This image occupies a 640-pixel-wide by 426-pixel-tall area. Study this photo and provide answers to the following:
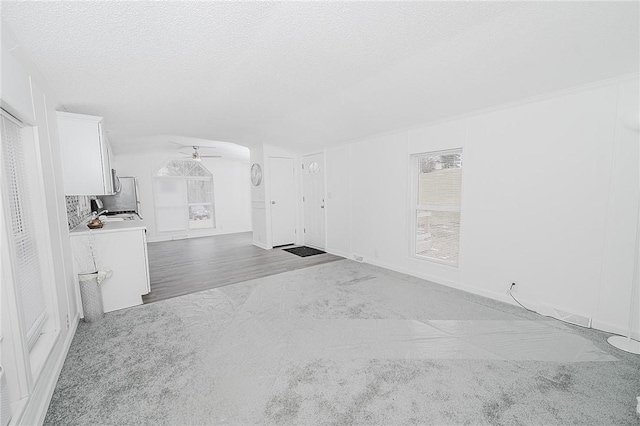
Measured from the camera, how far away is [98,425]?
59.4 inches

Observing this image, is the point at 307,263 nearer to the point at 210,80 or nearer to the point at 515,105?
the point at 210,80

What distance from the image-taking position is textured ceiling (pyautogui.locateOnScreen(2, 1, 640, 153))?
161cm

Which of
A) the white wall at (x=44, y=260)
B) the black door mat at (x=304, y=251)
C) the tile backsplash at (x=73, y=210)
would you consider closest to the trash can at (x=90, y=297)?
the white wall at (x=44, y=260)

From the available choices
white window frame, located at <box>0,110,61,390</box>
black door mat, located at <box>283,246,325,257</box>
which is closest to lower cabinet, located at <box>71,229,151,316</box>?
white window frame, located at <box>0,110,61,390</box>

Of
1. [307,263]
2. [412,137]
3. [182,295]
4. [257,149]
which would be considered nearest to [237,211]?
[257,149]

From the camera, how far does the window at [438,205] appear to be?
11.6 ft

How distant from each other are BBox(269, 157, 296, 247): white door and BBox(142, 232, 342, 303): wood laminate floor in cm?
53

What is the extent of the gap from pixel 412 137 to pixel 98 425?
4.02 m

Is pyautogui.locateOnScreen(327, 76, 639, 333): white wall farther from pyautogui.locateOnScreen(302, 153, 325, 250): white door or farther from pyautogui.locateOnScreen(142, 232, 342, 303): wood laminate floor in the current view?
pyautogui.locateOnScreen(142, 232, 342, 303): wood laminate floor

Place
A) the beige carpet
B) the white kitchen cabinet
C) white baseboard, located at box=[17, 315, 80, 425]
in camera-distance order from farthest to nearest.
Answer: the white kitchen cabinet, the beige carpet, white baseboard, located at box=[17, 315, 80, 425]

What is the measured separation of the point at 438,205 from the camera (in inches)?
146

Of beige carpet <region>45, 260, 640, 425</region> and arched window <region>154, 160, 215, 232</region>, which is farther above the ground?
arched window <region>154, 160, 215, 232</region>

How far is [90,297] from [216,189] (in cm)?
566

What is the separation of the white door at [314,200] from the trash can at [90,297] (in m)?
3.75
